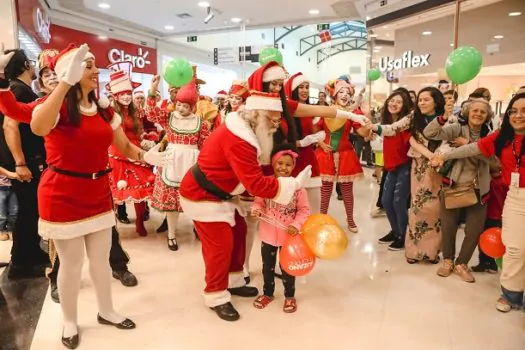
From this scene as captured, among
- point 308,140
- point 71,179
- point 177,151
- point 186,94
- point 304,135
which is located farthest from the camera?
point 177,151

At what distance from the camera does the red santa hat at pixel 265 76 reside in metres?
2.36

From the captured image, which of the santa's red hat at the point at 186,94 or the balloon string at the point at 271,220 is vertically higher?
the santa's red hat at the point at 186,94

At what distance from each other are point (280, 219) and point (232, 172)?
434 mm

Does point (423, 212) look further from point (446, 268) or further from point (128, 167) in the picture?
point (128, 167)

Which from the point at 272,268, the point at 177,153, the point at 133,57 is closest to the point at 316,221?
the point at 272,268

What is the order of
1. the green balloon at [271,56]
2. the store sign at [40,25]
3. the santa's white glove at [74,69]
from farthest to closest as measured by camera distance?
the store sign at [40,25], the green balloon at [271,56], the santa's white glove at [74,69]

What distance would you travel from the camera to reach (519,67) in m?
6.02

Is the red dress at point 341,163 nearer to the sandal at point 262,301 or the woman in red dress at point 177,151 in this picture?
the woman in red dress at point 177,151

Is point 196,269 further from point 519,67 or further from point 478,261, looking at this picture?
point 519,67

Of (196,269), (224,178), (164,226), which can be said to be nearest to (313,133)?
(224,178)

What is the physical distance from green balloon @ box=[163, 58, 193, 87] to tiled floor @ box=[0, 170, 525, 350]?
5.72 ft

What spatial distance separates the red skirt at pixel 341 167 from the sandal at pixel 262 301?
70.2 inches

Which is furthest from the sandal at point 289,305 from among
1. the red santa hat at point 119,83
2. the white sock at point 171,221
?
the red santa hat at point 119,83

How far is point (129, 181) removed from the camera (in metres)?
3.76
